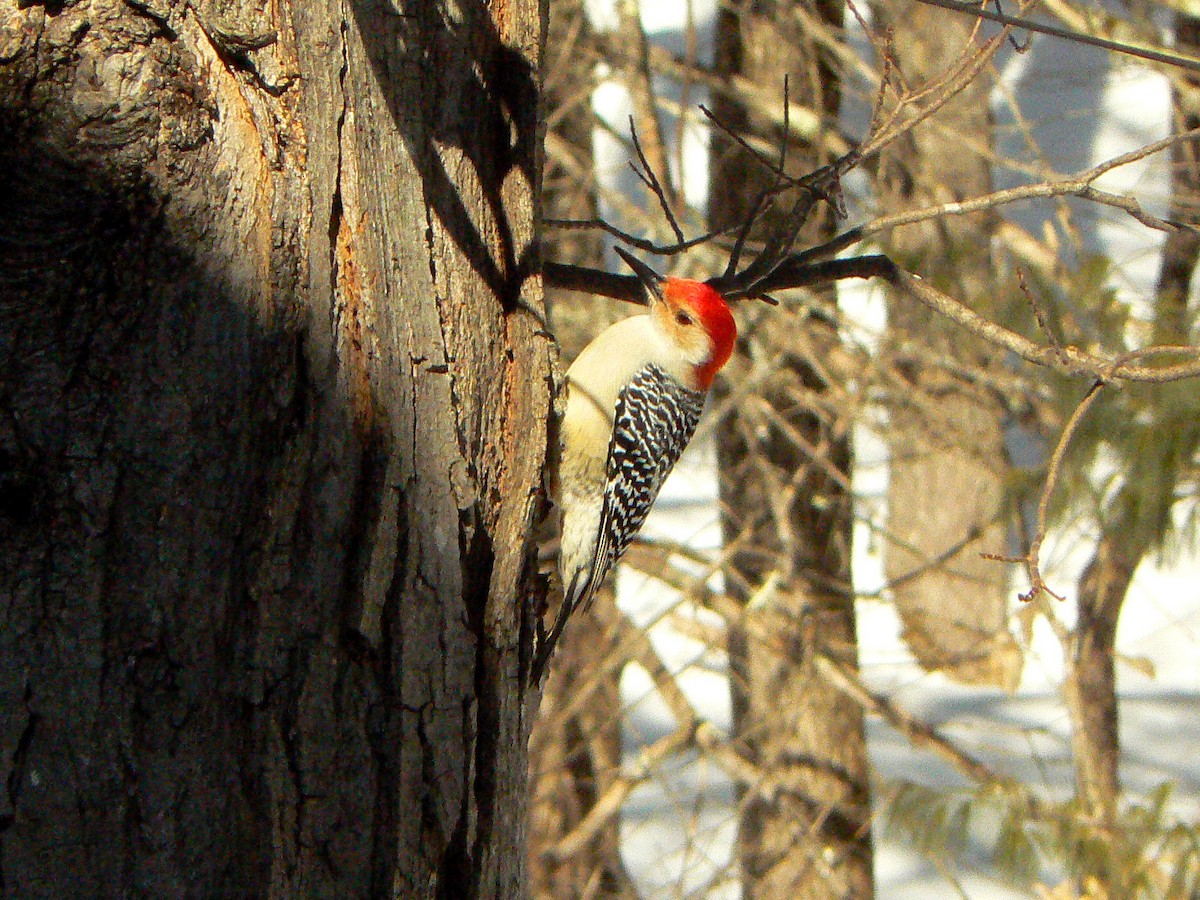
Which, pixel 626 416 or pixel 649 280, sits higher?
pixel 649 280

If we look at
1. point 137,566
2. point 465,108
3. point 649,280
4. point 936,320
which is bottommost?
point 137,566

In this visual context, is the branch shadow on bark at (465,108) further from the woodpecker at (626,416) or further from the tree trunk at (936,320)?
the tree trunk at (936,320)

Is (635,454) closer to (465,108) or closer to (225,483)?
(465,108)

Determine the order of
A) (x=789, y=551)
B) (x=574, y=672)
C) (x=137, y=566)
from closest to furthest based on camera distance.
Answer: (x=137, y=566) → (x=789, y=551) → (x=574, y=672)

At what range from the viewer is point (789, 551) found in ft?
18.8

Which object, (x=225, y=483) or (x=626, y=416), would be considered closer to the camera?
(x=225, y=483)

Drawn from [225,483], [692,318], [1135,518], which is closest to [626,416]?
[692,318]

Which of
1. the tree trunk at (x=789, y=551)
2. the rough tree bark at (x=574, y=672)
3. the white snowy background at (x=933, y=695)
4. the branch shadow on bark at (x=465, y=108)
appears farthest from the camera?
the white snowy background at (x=933, y=695)

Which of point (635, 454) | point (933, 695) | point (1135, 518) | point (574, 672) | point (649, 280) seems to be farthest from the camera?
point (933, 695)

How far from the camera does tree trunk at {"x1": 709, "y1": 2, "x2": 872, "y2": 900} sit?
223 inches

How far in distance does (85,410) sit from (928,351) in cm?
460

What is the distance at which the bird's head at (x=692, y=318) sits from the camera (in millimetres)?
3545

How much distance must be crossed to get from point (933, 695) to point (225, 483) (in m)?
7.56

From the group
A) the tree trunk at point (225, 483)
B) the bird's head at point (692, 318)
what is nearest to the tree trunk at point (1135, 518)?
the bird's head at point (692, 318)
